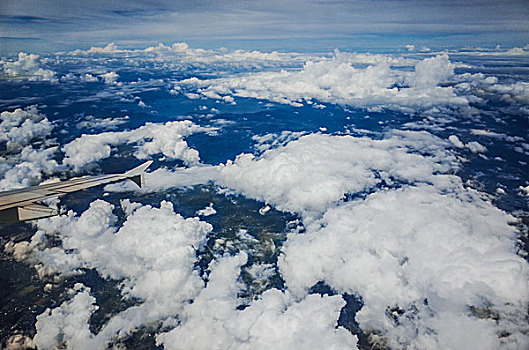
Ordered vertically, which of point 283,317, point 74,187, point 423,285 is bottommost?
point 423,285

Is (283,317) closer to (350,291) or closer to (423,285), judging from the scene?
(423,285)

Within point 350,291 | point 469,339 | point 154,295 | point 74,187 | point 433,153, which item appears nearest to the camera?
point 74,187

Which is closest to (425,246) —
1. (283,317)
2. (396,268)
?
(396,268)

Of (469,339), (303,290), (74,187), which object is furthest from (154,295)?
(469,339)

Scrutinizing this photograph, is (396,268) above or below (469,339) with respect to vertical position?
above

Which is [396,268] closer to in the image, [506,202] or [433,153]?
[506,202]

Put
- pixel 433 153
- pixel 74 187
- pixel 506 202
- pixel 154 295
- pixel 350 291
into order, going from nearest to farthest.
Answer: pixel 74 187
pixel 154 295
pixel 350 291
pixel 506 202
pixel 433 153

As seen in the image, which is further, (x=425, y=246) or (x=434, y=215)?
(x=434, y=215)
